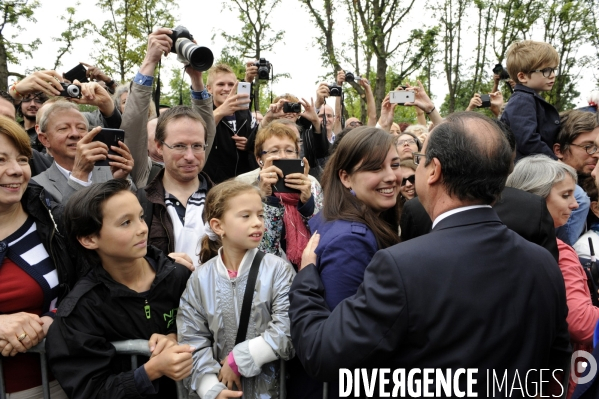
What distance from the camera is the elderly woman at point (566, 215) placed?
2609 mm

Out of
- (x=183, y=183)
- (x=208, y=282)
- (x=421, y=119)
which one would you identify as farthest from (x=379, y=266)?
(x=421, y=119)

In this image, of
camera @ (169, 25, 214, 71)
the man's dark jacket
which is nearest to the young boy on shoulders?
camera @ (169, 25, 214, 71)

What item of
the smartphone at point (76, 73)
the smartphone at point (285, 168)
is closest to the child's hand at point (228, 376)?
the smartphone at point (285, 168)

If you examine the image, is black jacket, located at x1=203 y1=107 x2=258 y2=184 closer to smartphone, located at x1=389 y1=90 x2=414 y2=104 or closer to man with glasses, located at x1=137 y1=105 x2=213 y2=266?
man with glasses, located at x1=137 y1=105 x2=213 y2=266

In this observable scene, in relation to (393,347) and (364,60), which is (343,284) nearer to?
(393,347)

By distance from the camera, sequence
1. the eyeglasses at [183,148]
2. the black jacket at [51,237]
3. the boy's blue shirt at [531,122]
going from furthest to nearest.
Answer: the boy's blue shirt at [531,122] < the eyeglasses at [183,148] < the black jacket at [51,237]

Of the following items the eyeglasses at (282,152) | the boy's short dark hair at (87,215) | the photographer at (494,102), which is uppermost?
the photographer at (494,102)

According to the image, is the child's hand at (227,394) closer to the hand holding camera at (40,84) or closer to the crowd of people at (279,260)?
the crowd of people at (279,260)

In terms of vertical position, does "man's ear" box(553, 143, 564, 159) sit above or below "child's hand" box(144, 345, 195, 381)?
above

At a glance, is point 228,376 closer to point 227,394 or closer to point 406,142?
point 227,394

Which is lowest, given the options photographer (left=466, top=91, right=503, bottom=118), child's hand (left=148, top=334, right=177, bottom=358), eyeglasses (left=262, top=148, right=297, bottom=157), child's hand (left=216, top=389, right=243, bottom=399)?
child's hand (left=216, top=389, right=243, bottom=399)

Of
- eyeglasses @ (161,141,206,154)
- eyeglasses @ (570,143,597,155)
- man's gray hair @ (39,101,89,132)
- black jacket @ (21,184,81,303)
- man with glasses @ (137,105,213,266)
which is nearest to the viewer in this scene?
black jacket @ (21,184,81,303)

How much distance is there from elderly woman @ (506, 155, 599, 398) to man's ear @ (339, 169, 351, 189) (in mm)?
1239

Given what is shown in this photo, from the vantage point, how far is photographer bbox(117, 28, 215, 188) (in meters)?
3.59
